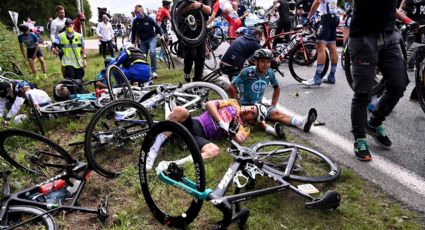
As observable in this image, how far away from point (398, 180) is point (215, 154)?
1.89 m

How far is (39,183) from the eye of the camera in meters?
3.52

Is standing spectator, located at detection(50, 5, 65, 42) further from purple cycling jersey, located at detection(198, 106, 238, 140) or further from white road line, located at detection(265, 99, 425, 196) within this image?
white road line, located at detection(265, 99, 425, 196)

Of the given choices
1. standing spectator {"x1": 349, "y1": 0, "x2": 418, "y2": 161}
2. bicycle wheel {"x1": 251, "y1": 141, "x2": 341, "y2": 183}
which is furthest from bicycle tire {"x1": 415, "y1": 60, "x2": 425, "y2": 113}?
bicycle wheel {"x1": 251, "y1": 141, "x2": 341, "y2": 183}

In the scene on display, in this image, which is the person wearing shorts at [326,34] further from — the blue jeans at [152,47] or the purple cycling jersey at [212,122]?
the blue jeans at [152,47]

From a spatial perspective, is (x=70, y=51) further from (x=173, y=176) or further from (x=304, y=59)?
(x=173, y=176)

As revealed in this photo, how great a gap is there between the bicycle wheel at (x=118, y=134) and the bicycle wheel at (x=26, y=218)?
3.17 feet

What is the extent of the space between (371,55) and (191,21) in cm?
430

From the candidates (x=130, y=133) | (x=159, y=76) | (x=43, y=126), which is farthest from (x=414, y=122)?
(x=159, y=76)

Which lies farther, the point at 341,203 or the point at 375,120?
the point at 375,120

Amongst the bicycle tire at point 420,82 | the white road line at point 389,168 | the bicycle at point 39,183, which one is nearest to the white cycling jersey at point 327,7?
the bicycle tire at point 420,82

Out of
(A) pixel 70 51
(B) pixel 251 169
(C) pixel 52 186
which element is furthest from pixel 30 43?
(B) pixel 251 169

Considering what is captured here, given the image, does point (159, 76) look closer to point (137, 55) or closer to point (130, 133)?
point (137, 55)

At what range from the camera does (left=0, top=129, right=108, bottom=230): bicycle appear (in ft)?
9.03

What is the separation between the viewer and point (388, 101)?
12.5ft
